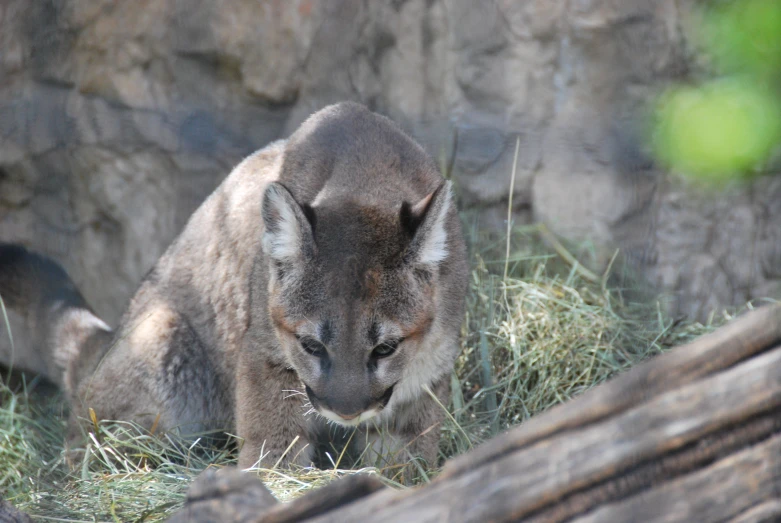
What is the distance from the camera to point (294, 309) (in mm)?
3883

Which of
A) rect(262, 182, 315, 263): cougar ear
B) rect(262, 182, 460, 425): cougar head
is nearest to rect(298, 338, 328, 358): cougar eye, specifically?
rect(262, 182, 460, 425): cougar head

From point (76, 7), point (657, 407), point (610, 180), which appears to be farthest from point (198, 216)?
point (657, 407)

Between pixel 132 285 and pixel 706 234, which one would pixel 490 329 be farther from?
pixel 132 285

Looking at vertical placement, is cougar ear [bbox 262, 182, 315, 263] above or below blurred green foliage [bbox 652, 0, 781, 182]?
below

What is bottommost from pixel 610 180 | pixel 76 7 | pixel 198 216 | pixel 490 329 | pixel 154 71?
pixel 490 329

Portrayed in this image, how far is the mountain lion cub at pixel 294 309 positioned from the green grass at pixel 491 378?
0.86 ft

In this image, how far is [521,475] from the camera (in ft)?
7.07

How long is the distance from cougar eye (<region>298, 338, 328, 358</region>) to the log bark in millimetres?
1675

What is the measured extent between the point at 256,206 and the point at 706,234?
2946 millimetres

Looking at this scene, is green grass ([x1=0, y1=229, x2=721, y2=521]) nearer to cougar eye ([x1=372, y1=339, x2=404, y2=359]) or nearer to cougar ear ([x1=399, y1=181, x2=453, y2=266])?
cougar eye ([x1=372, y1=339, x2=404, y2=359])

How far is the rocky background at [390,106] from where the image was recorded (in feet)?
17.5

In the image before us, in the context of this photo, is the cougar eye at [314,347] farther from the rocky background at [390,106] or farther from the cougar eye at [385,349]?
the rocky background at [390,106]

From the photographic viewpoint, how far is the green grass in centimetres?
407

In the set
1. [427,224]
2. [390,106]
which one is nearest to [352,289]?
[427,224]
